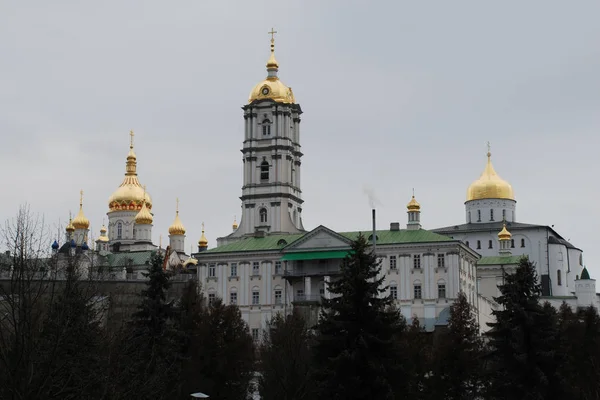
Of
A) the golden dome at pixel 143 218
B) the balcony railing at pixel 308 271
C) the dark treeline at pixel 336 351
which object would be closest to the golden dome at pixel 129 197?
the golden dome at pixel 143 218

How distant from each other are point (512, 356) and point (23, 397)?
28.9 meters

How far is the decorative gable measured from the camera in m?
97.6

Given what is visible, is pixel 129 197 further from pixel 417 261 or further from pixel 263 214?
pixel 417 261

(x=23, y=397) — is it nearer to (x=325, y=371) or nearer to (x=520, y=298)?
(x=325, y=371)

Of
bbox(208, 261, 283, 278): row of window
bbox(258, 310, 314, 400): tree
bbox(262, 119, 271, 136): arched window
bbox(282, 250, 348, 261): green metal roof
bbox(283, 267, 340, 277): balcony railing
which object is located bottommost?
bbox(258, 310, 314, 400): tree

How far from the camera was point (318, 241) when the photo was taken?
9806cm

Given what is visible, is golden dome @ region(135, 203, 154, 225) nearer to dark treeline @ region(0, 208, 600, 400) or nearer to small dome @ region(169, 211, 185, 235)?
small dome @ region(169, 211, 185, 235)

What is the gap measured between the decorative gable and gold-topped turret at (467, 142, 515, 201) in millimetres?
41234

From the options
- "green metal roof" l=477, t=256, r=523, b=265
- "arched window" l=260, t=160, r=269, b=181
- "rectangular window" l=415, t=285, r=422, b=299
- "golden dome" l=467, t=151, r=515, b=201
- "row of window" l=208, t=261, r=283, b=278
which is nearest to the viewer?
"rectangular window" l=415, t=285, r=422, b=299

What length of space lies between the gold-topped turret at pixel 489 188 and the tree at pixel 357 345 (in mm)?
91904

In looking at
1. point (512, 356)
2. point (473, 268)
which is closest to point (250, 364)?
point (512, 356)

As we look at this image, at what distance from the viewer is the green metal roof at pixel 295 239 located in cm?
9756

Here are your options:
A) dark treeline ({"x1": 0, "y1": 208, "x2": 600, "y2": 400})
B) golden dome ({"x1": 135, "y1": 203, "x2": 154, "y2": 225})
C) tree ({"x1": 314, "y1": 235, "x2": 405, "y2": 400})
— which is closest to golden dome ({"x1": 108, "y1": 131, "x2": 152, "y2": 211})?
golden dome ({"x1": 135, "y1": 203, "x2": 154, "y2": 225})

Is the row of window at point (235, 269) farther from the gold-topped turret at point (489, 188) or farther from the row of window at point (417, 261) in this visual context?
the gold-topped turret at point (489, 188)
